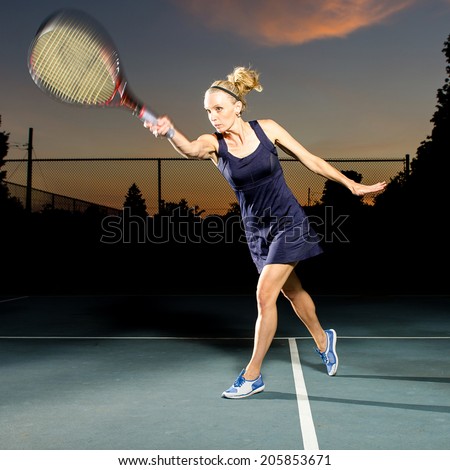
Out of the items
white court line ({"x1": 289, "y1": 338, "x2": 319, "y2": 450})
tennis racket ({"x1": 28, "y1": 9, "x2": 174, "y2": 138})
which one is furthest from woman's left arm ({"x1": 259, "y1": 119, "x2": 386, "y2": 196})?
white court line ({"x1": 289, "y1": 338, "x2": 319, "y2": 450})

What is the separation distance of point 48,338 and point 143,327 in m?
1.02

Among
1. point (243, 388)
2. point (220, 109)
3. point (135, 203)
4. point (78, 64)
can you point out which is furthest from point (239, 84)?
point (135, 203)

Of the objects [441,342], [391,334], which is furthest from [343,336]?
[441,342]

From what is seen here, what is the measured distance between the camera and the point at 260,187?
3734mm

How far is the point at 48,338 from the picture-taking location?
5863mm

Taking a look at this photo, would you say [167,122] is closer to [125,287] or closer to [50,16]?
[50,16]

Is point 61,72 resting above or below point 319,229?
above

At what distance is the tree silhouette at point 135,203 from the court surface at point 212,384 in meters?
5.05

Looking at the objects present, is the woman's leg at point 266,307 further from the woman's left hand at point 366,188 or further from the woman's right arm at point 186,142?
the woman's right arm at point 186,142

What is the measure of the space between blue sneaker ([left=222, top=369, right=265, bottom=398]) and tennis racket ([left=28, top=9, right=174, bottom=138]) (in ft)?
5.28

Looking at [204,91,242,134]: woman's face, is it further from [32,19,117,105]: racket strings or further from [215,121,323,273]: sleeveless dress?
[32,19,117,105]: racket strings

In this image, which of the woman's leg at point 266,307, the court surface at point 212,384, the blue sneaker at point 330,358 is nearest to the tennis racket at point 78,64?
the woman's leg at point 266,307

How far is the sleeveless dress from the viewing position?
12.1ft

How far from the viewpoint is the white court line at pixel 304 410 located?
282cm
